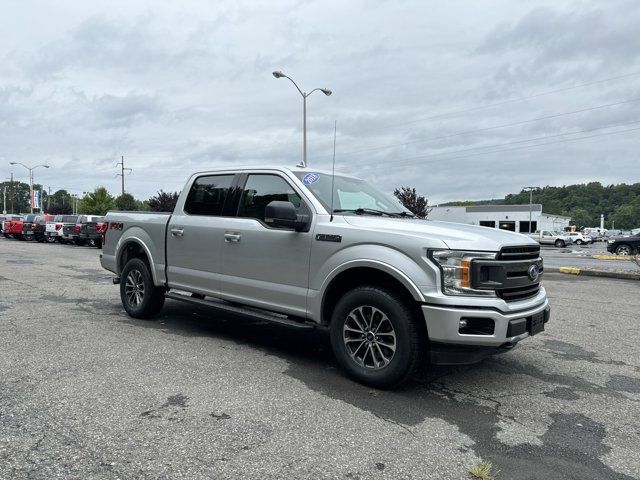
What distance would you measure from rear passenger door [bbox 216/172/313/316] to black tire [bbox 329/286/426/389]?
0.53 metres

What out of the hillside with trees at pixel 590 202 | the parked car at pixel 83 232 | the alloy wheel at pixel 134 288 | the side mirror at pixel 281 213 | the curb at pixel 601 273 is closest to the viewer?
the side mirror at pixel 281 213

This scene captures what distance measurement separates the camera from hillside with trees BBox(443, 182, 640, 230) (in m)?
122

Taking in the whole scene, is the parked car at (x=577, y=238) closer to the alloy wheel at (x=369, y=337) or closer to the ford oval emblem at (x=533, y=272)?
the ford oval emblem at (x=533, y=272)

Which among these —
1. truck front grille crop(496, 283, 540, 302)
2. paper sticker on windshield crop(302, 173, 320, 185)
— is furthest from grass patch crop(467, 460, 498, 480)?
paper sticker on windshield crop(302, 173, 320, 185)

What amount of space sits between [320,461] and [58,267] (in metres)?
13.3

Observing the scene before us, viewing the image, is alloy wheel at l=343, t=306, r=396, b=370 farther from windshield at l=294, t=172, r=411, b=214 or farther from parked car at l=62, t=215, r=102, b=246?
parked car at l=62, t=215, r=102, b=246

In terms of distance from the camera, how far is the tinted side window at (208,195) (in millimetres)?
6027

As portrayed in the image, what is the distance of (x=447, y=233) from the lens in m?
4.21

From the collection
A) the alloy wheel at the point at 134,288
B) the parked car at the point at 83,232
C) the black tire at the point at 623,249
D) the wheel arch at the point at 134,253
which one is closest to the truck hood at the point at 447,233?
the wheel arch at the point at 134,253

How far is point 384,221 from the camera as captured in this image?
4598 millimetres

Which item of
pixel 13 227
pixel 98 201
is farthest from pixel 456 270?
pixel 98 201

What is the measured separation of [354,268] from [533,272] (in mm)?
1572

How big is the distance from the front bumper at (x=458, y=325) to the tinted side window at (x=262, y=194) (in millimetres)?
1873

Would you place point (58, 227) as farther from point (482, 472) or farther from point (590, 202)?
point (590, 202)
